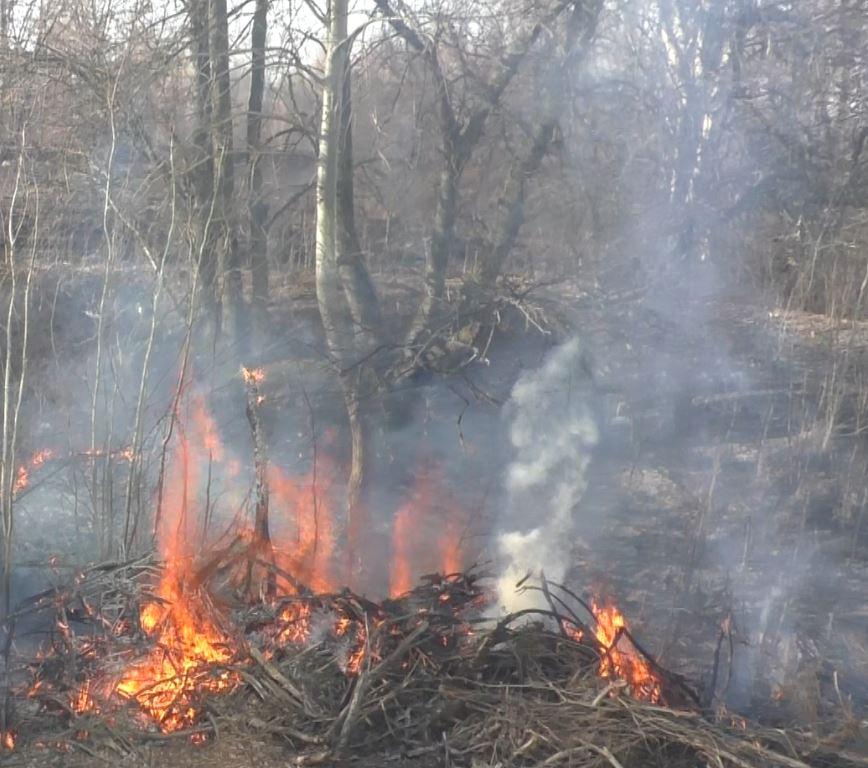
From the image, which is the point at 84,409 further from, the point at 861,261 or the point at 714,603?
the point at 861,261

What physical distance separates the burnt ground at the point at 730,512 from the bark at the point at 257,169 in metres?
4.28

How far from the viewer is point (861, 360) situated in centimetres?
1116

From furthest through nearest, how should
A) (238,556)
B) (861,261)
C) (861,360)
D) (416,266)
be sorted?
(416,266), (861,360), (861,261), (238,556)

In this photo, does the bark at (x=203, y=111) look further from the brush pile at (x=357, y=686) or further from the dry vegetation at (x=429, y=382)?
the brush pile at (x=357, y=686)

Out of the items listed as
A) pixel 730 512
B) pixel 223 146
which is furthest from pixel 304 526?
pixel 730 512

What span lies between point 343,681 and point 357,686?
43 cm

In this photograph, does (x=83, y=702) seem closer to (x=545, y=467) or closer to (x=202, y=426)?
(x=202, y=426)

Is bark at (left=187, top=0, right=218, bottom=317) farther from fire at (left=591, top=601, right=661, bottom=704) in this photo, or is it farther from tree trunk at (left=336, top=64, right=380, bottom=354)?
fire at (left=591, top=601, right=661, bottom=704)

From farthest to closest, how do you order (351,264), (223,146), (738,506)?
(351,264) < (738,506) < (223,146)

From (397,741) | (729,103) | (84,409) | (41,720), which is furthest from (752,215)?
(41,720)

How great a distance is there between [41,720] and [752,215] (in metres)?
10.6

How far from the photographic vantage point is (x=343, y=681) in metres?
5.36

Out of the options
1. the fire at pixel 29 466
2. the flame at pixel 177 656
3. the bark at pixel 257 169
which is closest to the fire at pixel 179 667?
the flame at pixel 177 656

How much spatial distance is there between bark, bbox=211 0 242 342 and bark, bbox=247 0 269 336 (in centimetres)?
25
